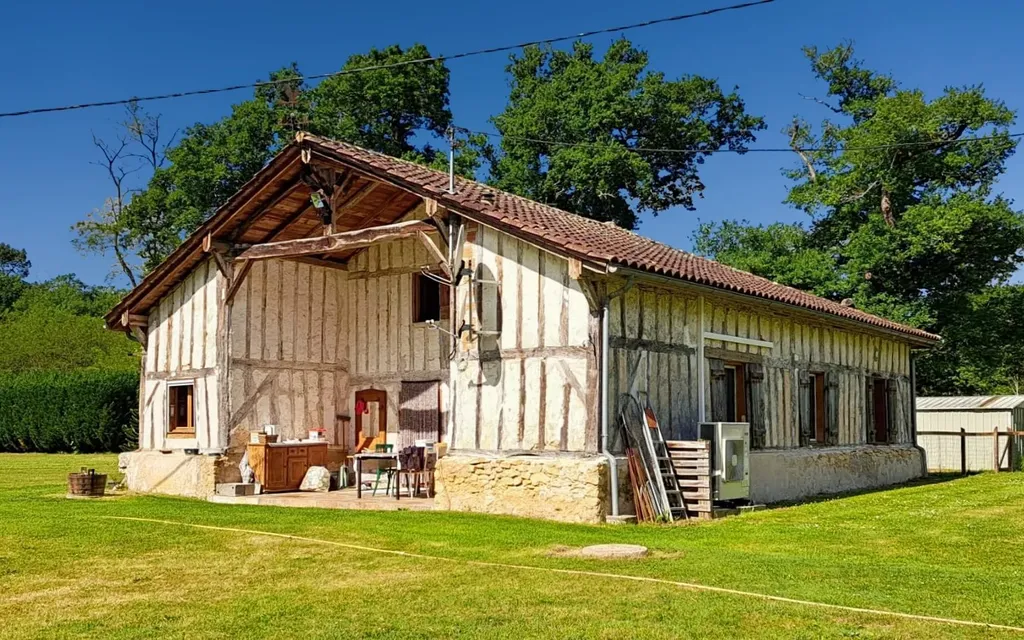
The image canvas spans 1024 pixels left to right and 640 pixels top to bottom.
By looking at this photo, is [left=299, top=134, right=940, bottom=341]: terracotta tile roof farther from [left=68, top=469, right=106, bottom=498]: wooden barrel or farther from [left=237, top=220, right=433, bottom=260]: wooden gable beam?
[left=68, top=469, right=106, bottom=498]: wooden barrel

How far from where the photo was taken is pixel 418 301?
57.0 feet

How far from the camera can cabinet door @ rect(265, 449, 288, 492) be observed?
54.5ft

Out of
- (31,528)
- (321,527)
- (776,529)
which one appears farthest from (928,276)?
(31,528)

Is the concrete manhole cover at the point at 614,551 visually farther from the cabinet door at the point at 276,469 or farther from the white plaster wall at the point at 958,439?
the white plaster wall at the point at 958,439

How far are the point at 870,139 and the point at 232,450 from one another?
20.3 m

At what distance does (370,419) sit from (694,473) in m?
6.74

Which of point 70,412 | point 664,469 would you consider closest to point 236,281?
point 664,469

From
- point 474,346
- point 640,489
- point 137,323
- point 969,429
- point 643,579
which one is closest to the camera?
point 643,579

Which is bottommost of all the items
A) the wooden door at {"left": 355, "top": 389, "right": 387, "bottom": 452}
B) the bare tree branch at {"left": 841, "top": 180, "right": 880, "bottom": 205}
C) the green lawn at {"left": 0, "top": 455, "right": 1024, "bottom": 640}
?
the green lawn at {"left": 0, "top": 455, "right": 1024, "bottom": 640}

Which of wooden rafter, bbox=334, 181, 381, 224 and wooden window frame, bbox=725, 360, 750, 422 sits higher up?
wooden rafter, bbox=334, 181, 381, 224

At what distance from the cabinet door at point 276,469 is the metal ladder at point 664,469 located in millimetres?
6589

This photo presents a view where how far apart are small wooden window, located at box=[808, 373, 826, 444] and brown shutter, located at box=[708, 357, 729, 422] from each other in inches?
132

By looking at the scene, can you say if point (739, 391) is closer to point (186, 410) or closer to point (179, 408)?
point (186, 410)

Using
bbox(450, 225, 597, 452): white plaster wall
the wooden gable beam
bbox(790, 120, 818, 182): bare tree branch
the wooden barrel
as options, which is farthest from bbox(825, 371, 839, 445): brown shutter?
bbox(790, 120, 818, 182): bare tree branch
